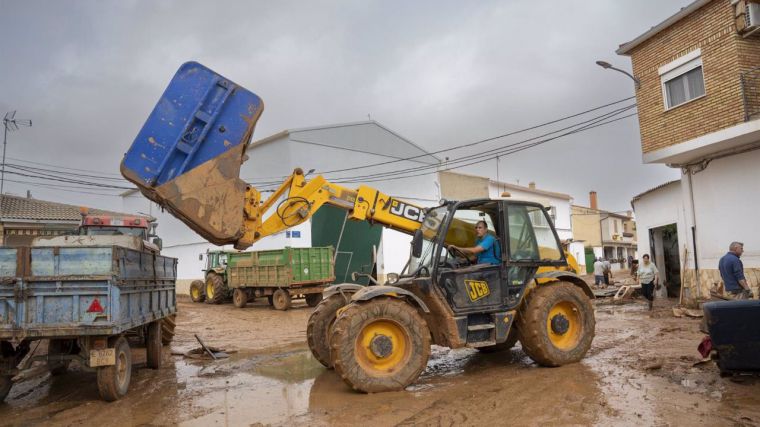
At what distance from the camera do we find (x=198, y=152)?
5.96 m

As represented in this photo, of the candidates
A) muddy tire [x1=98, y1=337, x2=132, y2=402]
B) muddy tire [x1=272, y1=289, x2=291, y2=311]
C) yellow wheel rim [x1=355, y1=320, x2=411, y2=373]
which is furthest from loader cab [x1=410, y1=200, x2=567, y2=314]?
muddy tire [x1=272, y1=289, x2=291, y2=311]

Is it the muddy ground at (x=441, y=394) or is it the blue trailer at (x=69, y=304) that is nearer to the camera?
the muddy ground at (x=441, y=394)

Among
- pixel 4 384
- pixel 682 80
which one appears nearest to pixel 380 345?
pixel 4 384

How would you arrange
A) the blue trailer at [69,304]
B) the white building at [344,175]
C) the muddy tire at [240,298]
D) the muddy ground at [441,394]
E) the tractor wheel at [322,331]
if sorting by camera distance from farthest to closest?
the white building at [344,175], the muddy tire at [240,298], the tractor wheel at [322,331], the blue trailer at [69,304], the muddy ground at [441,394]

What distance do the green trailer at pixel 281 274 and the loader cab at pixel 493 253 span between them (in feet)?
38.4

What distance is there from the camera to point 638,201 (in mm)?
18078

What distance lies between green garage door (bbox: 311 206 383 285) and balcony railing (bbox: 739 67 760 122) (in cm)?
1540

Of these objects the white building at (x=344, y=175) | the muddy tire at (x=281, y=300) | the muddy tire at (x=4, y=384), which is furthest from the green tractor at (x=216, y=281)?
the muddy tire at (x=4, y=384)

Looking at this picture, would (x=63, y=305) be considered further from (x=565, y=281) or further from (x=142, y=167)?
(x=565, y=281)

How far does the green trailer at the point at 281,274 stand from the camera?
60.3 ft

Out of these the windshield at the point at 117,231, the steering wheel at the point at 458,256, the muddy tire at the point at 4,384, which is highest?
the windshield at the point at 117,231

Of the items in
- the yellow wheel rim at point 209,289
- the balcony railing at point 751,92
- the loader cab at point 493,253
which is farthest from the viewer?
the yellow wheel rim at point 209,289

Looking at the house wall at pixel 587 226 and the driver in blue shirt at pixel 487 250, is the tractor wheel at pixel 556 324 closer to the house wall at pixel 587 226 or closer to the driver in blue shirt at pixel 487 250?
the driver in blue shirt at pixel 487 250

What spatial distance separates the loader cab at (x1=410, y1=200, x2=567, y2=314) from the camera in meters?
6.63
